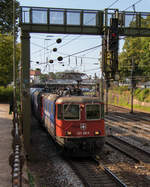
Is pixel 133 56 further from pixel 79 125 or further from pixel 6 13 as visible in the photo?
pixel 79 125

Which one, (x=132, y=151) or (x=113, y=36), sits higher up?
(x=113, y=36)

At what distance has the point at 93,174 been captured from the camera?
10047mm

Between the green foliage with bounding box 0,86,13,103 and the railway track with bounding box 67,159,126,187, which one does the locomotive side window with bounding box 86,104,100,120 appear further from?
the green foliage with bounding box 0,86,13,103

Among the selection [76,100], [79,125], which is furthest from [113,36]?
[79,125]

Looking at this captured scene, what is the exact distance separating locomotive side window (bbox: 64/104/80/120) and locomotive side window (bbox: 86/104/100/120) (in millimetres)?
490

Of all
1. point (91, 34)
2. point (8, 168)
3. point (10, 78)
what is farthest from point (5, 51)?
point (8, 168)

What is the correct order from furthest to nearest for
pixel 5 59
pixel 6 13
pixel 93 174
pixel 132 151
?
1. pixel 6 13
2. pixel 5 59
3. pixel 132 151
4. pixel 93 174

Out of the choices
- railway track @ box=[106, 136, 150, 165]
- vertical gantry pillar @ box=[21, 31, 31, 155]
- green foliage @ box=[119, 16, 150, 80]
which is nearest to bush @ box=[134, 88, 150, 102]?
green foliage @ box=[119, 16, 150, 80]

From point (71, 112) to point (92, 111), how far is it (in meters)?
1.03

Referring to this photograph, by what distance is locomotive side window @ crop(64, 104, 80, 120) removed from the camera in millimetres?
11711

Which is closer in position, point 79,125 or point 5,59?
point 79,125

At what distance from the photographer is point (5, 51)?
3475cm

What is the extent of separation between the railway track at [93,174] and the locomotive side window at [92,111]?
2.14 metres

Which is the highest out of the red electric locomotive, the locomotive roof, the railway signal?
the railway signal
